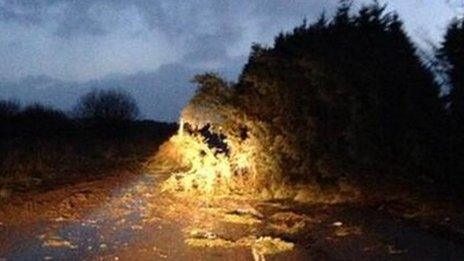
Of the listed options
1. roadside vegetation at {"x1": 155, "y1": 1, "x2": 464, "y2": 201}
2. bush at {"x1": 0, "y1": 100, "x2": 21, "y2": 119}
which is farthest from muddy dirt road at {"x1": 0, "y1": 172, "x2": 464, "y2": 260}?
bush at {"x1": 0, "y1": 100, "x2": 21, "y2": 119}

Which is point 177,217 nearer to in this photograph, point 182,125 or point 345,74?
point 345,74

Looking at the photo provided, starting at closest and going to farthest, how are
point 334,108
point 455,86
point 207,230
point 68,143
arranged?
point 207,230
point 455,86
point 334,108
point 68,143

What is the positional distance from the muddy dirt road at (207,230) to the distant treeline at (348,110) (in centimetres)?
142

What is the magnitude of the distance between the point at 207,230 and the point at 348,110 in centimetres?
610

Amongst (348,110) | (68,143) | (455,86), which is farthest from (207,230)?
(68,143)

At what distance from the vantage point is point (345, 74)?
20250 mm

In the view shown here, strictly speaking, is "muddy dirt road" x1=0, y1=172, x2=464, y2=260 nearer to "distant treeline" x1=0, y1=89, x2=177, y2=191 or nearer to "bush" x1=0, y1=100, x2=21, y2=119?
"distant treeline" x1=0, y1=89, x2=177, y2=191

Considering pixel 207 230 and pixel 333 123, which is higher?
pixel 333 123

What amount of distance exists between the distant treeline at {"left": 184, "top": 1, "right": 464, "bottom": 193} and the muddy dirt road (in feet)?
4.67

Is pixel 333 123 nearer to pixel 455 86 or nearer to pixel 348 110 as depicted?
pixel 348 110

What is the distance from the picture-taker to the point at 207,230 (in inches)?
620

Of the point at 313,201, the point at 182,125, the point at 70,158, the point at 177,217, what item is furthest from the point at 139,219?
the point at 70,158

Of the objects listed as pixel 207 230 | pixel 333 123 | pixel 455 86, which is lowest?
pixel 207 230

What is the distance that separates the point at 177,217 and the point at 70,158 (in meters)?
19.5
